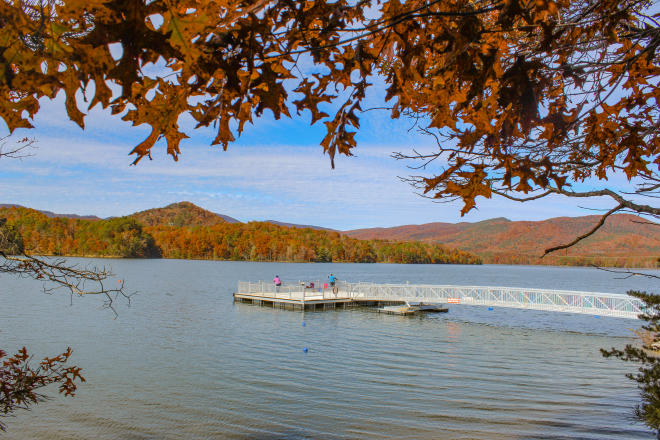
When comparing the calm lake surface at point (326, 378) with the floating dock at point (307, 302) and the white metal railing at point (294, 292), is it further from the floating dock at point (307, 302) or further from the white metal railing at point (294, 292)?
the white metal railing at point (294, 292)

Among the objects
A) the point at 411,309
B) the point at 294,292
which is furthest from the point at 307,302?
the point at 411,309

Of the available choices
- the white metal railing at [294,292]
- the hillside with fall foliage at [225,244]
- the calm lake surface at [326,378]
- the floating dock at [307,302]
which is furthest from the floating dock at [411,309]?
the hillside with fall foliage at [225,244]

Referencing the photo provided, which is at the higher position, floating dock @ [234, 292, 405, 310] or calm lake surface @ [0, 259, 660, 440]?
floating dock @ [234, 292, 405, 310]

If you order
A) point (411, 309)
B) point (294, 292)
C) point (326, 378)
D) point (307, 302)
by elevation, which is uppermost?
point (294, 292)

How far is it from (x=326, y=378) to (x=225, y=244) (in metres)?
146

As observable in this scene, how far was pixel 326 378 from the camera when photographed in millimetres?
14086

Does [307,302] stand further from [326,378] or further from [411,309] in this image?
[326,378]

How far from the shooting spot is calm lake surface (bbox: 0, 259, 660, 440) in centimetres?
1039

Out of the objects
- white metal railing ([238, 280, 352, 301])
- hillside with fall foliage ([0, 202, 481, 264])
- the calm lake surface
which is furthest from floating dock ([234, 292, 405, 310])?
hillside with fall foliage ([0, 202, 481, 264])

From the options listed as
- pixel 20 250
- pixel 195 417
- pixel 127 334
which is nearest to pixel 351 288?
pixel 127 334

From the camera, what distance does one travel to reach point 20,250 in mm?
6027

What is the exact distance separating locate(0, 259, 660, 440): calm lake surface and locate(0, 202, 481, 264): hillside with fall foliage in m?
106

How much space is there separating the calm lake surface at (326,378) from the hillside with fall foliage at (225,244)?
4175 inches

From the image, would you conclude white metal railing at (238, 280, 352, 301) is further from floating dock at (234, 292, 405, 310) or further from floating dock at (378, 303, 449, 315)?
floating dock at (378, 303, 449, 315)
